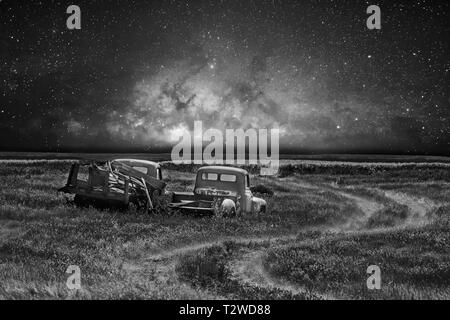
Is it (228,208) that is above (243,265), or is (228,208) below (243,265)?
above

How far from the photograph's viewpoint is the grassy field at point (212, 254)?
10.3m

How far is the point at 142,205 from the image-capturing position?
72.8 feet

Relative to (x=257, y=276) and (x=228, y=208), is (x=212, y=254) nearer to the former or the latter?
(x=257, y=276)

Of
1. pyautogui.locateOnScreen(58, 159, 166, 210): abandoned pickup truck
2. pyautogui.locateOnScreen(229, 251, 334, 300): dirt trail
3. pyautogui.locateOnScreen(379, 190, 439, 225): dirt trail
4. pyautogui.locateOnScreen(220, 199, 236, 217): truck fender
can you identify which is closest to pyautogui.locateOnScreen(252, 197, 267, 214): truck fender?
pyautogui.locateOnScreen(220, 199, 236, 217): truck fender

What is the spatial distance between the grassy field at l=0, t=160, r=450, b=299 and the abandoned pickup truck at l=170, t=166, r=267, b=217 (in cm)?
83

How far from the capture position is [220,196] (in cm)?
2194

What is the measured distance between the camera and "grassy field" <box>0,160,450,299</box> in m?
10.3

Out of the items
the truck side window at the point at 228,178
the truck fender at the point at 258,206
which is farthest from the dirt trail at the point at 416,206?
the truck side window at the point at 228,178

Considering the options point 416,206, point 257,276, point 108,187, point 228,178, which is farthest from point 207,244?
point 416,206

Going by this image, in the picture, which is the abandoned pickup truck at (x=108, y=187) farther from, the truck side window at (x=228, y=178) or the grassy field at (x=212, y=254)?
the truck side window at (x=228, y=178)

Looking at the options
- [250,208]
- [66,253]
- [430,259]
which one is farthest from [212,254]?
[250,208]

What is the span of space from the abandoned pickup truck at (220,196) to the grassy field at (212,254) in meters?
0.83

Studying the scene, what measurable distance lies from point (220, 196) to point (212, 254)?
25.2 feet
